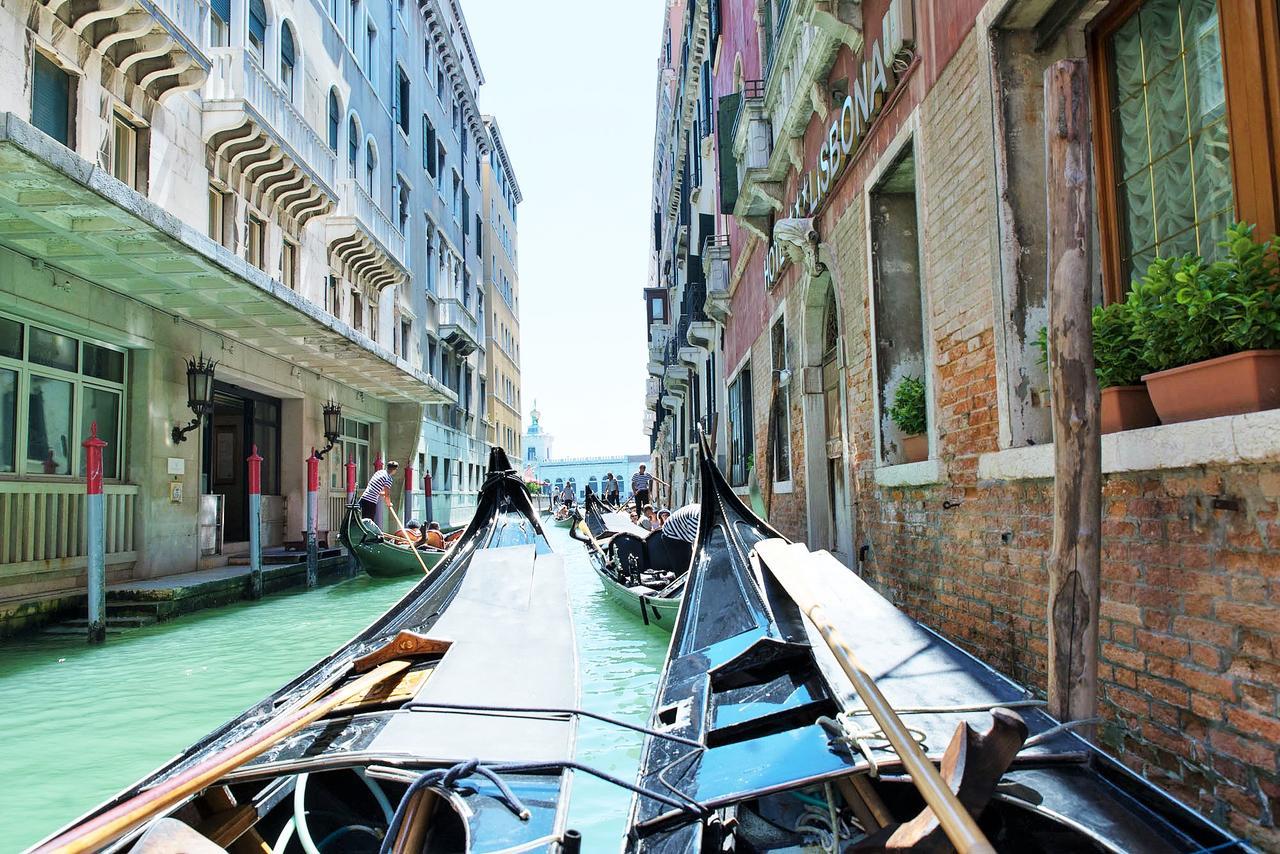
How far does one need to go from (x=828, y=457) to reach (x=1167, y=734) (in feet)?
13.8

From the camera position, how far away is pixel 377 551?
9.05 meters

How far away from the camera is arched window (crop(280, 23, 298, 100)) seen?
941cm

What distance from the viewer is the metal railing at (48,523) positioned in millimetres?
5398

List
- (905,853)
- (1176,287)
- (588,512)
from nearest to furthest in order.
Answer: (905,853) → (1176,287) → (588,512)

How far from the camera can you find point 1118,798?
4.91ft

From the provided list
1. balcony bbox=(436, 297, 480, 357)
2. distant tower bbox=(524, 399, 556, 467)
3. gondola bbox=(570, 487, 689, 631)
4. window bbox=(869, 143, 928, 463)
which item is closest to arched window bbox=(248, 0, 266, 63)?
gondola bbox=(570, 487, 689, 631)

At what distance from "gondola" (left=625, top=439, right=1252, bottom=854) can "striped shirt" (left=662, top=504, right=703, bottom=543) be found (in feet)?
11.5

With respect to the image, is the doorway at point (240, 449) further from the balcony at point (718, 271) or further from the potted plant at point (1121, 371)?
the potted plant at point (1121, 371)

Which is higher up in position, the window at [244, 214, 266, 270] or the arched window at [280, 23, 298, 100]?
the arched window at [280, 23, 298, 100]

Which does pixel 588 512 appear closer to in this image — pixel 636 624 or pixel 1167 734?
pixel 636 624

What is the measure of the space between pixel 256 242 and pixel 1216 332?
894 centimetres

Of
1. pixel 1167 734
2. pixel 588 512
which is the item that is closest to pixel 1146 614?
pixel 1167 734

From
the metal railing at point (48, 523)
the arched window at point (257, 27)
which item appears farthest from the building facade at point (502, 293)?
the metal railing at point (48, 523)

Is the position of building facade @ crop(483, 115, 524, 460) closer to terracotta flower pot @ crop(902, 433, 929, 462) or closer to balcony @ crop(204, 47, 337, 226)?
balcony @ crop(204, 47, 337, 226)
